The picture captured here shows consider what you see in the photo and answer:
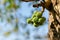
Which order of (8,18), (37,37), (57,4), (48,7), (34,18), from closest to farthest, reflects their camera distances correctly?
(57,4) → (48,7) → (34,18) → (8,18) → (37,37)

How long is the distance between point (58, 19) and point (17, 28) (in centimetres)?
321

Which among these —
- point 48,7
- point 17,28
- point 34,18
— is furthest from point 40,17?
point 17,28

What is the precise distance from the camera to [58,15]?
62.0 inches

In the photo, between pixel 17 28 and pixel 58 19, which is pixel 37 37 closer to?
pixel 17 28

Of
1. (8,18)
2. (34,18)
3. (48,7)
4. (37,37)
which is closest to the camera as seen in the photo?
(48,7)

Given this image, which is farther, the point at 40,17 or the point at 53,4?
the point at 40,17

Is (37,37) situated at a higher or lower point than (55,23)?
lower

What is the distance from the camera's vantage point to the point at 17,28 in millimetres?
4738

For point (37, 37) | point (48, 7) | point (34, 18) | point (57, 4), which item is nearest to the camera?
point (57, 4)

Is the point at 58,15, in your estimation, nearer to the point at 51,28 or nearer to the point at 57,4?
the point at 57,4

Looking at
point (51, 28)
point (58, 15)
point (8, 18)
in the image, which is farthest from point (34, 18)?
point (8, 18)

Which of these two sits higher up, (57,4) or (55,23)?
(57,4)

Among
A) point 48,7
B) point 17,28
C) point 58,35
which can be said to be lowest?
point 17,28

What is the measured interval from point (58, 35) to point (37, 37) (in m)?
4.55
